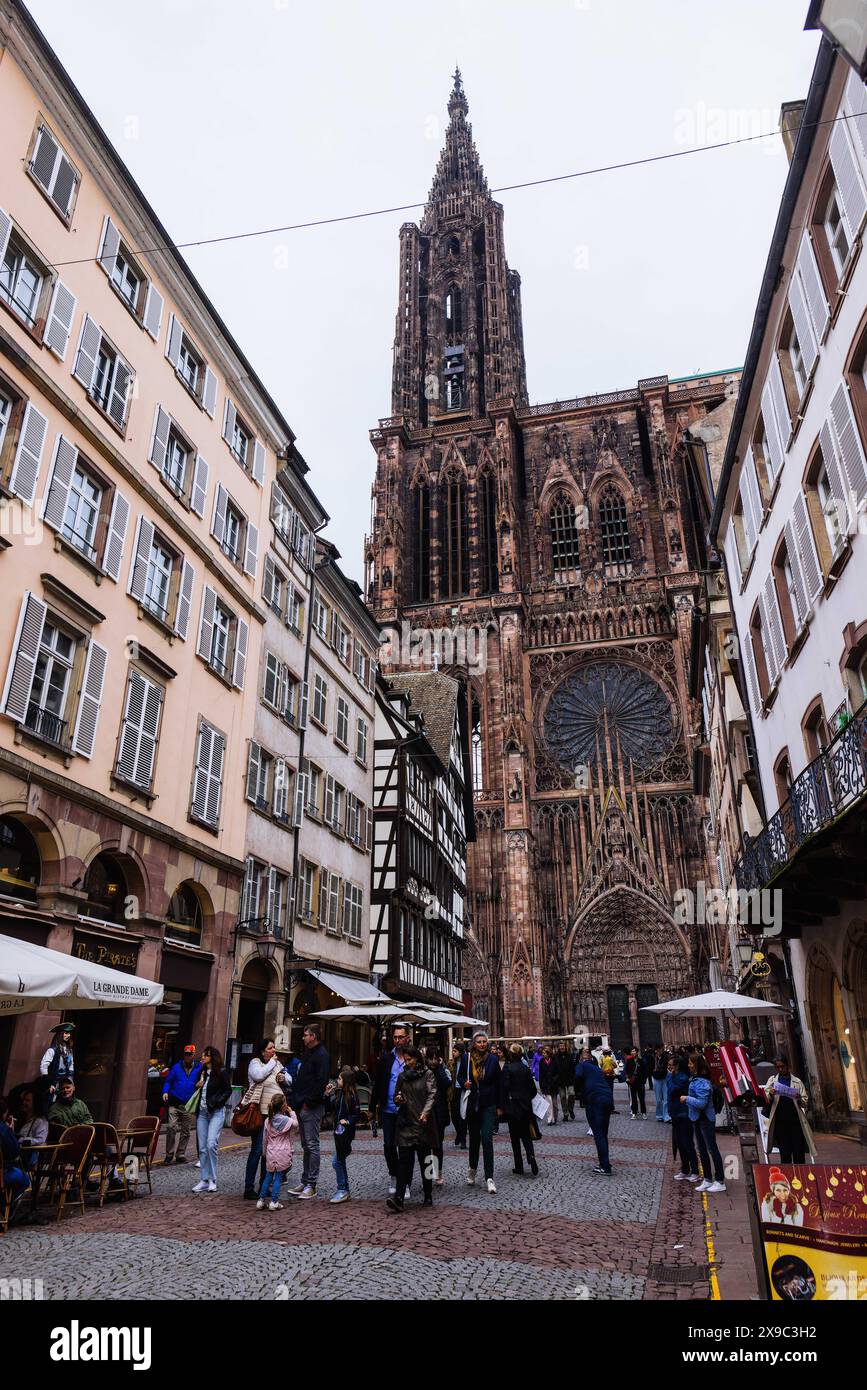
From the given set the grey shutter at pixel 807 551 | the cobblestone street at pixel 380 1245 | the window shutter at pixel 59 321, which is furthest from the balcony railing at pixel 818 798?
the window shutter at pixel 59 321

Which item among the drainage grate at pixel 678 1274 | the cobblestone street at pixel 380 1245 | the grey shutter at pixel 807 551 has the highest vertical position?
the grey shutter at pixel 807 551

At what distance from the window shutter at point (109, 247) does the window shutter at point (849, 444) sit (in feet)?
38.2

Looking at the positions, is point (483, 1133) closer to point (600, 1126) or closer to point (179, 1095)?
point (600, 1126)

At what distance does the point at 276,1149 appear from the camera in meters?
8.59

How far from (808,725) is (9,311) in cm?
1360

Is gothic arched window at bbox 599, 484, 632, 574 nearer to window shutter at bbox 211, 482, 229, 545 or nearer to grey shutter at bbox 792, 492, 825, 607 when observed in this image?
window shutter at bbox 211, 482, 229, 545

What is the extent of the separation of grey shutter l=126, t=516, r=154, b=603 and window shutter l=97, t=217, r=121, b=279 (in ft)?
13.6

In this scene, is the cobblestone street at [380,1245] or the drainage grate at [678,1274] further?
the drainage grate at [678,1274]

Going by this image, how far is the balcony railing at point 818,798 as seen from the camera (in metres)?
10.0

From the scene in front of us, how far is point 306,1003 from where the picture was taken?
69.1 feet

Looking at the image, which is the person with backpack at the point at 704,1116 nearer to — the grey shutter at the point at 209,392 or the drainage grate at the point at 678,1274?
the drainage grate at the point at 678,1274

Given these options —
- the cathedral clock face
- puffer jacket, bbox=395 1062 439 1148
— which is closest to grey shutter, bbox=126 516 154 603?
puffer jacket, bbox=395 1062 439 1148
